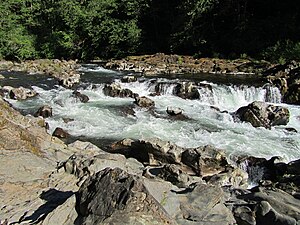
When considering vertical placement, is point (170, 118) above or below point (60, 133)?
above

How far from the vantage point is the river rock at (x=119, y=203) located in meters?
4.01

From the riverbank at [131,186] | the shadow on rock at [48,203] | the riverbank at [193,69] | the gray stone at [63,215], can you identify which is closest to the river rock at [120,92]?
the riverbank at [193,69]

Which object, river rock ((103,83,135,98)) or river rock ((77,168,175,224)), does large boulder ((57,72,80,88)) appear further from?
river rock ((77,168,175,224))

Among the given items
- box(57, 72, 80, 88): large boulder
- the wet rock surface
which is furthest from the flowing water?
the wet rock surface

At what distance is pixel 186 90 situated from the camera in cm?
1789

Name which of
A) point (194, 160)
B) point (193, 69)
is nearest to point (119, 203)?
point (194, 160)

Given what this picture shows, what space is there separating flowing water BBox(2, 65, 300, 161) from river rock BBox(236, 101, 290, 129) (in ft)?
0.97

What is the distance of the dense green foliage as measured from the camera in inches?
1116

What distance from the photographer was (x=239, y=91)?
58.7 feet

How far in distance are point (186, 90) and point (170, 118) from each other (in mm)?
3601

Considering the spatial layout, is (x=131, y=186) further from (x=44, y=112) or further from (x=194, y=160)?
(x=44, y=112)

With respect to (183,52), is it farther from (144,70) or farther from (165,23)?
(144,70)

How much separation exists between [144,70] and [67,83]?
6.34 metres

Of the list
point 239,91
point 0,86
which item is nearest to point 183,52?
point 239,91
